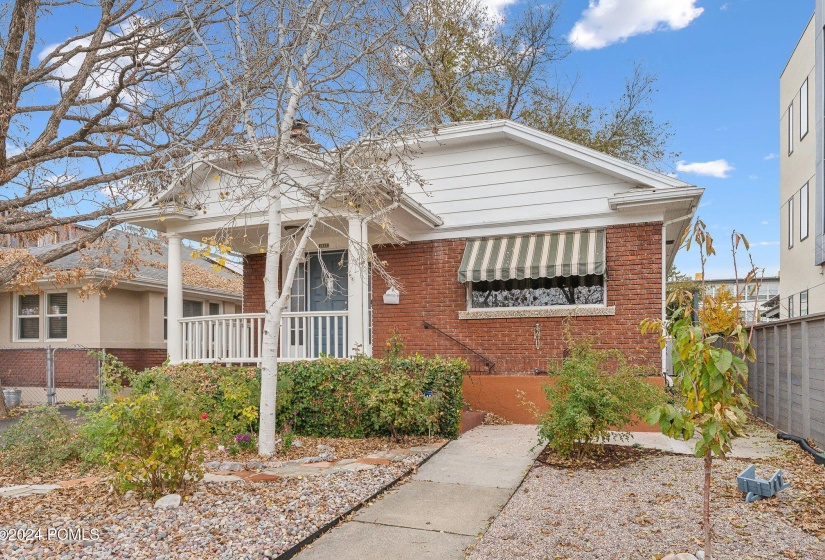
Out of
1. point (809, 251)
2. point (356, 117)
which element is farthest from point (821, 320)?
point (809, 251)

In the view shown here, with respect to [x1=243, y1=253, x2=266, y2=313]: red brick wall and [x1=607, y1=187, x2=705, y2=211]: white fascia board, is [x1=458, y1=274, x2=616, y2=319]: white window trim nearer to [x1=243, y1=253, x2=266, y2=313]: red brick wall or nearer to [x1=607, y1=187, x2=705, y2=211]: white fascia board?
[x1=607, y1=187, x2=705, y2=211]: white fascia board

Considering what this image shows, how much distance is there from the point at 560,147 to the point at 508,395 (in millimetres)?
4193

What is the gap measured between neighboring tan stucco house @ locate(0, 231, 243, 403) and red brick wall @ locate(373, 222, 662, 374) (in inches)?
281

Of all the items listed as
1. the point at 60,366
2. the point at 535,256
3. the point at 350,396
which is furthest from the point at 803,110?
the point at 60,366

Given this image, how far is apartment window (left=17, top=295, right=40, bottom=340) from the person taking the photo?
15922 millimetres

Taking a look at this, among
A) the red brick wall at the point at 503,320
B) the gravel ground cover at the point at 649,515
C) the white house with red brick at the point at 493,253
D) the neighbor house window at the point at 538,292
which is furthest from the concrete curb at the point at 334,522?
the neighbor house window at the point at 538,292

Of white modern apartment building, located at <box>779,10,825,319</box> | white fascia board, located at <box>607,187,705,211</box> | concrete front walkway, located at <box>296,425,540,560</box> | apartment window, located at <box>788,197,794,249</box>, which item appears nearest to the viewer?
concrete front walkway, located at <box>296,425,540,560</box>

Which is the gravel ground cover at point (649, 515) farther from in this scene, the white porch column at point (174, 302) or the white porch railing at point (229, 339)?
the white porch column at point (174, 302)

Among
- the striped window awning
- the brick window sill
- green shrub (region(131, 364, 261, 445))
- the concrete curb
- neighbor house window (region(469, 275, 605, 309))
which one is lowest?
the concrete curb

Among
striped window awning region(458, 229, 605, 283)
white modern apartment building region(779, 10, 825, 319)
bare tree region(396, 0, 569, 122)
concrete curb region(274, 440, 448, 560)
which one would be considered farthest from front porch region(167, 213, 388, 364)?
white modern apartment building region(779, 10, 825, 319)

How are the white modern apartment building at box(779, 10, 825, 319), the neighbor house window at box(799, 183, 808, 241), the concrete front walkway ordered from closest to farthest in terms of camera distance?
the concrete front walkway
the white modern apartment building at box(779, 10, 825, 319)
the neighbor house window at box(799, 183, 808, 241)

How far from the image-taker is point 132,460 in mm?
5031

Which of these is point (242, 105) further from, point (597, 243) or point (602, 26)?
point (602, 26)

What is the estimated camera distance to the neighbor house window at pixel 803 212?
61.8 ft
